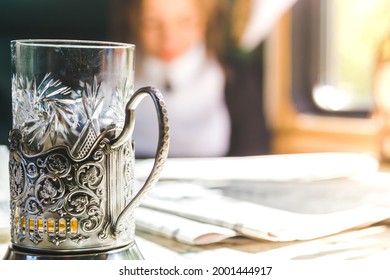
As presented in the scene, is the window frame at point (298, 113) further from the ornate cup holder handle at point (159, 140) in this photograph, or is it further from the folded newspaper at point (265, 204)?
the ornate cup holder handle at point (159, 140)

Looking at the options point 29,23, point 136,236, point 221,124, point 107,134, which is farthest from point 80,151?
point 221,124

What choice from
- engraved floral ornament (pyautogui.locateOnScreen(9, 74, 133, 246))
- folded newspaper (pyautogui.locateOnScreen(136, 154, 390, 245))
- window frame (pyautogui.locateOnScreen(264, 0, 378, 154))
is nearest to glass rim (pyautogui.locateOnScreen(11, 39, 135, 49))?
engraved floral ornament (pyautogui.locateOnScreen(9, 74, 133, 246))

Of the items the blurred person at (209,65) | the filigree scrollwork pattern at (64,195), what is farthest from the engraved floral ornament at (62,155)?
the blurred person at (209,65)

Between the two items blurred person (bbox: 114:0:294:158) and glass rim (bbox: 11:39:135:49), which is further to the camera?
blurred person (bbox: 114:0:294:158)

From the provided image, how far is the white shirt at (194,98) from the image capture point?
1476 millimetres

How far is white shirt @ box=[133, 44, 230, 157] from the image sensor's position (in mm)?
1476

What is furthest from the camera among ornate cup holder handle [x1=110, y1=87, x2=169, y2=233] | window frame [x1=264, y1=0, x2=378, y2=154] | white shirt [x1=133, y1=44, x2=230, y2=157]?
white shirt [x1=133, y1=44, x2=230, y2=157]

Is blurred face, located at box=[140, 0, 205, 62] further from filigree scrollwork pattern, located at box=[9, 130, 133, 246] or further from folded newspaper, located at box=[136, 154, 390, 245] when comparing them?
filigree scrollwork pattern, located at box=[9, 130, 133, 246]

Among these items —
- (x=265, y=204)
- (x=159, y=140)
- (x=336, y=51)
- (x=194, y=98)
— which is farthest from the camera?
(x=194, y=98)

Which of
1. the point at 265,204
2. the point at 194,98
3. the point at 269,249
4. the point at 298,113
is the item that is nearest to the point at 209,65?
the point at 194,98

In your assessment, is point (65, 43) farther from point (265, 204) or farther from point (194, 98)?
point (194, 98)

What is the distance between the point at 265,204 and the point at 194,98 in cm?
89

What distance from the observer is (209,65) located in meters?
1.59

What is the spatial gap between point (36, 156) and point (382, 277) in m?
0.30
